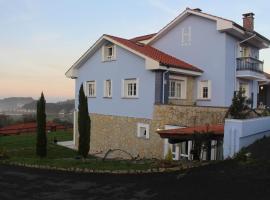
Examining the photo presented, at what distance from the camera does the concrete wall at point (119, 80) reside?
21.6m

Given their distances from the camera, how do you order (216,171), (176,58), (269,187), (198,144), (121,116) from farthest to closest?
(176,58) < (121,116) < (198,144) < (216,171) < (269,187)

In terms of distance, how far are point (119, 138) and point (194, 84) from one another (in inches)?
260

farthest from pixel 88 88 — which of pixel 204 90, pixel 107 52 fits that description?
pixel 204 90

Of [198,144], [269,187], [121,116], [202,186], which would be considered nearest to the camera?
[269,187]

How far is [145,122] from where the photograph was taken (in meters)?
21.7

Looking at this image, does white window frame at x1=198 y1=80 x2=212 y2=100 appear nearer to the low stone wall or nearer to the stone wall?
the stone wall

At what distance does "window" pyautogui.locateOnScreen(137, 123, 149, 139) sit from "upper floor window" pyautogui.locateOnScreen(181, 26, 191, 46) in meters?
7.74

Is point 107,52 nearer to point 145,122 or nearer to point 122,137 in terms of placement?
point 122,137

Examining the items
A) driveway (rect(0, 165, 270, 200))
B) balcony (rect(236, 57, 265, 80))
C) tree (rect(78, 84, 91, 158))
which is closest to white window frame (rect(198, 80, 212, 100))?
balcony (rect(236, 57, 265, 80))

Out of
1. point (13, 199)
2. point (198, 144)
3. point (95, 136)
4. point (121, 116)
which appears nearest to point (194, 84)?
point (121, 116)

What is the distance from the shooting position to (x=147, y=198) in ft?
28.8

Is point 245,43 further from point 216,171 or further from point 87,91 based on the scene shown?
point 216,171

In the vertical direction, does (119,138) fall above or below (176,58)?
below

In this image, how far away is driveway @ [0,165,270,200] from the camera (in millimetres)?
8594
